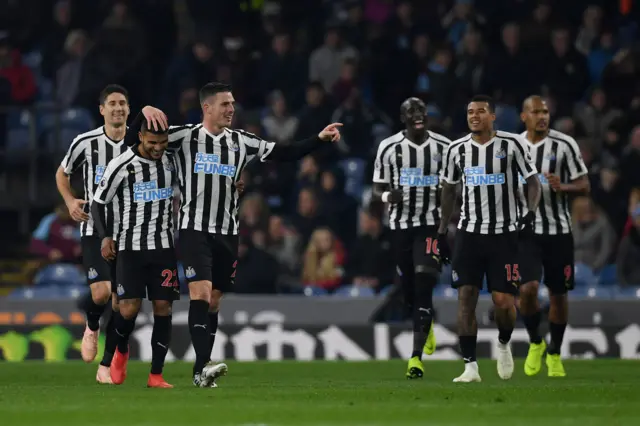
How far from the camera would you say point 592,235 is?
60.8ft

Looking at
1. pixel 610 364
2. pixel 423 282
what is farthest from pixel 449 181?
pixel 610 364

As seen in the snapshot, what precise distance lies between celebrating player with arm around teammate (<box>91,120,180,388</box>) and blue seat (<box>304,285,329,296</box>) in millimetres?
6599

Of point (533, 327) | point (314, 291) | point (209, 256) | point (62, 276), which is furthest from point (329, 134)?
point (62, 276)

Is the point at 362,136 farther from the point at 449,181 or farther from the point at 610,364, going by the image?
the point at 449,181

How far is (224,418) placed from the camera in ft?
30.2

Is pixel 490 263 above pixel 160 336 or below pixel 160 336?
above

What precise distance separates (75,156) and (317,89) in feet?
24.9

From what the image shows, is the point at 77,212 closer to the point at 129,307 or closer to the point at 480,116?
the point at 129,307

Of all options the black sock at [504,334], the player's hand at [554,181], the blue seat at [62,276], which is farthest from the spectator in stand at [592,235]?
the blue seat at [62,276]

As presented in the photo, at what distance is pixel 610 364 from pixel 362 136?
6070mm

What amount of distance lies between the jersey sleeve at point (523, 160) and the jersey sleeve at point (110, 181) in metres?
3.15

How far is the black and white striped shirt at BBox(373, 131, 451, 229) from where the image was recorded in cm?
1372

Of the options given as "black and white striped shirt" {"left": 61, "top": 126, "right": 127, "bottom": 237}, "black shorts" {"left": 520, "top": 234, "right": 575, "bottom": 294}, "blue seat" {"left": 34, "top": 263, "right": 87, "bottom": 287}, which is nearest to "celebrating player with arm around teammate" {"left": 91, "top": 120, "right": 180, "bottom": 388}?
"black and white striped shirt" {"left": 61, "top": 126, "right": 127, "bottom": 237}

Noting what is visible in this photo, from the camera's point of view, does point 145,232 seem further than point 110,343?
No
